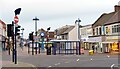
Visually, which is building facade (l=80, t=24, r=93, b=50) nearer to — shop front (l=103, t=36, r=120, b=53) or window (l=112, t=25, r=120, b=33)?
window (l=112, t=25, r=120, b=33)

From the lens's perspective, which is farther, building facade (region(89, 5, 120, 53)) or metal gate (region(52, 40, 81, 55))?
building facade (region(89, 5, 120, 53))

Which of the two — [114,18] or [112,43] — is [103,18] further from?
[112,43]

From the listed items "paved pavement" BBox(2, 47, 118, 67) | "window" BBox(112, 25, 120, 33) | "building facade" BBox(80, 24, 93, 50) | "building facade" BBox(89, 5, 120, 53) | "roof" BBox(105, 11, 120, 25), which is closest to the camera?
"paved pavement" BBox(2, 47, 118, 67)

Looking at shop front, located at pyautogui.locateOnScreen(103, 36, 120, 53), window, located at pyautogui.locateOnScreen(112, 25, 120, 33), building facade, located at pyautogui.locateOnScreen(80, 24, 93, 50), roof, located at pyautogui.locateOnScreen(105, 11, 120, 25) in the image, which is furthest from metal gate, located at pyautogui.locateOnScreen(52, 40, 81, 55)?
building facade, located at pyautogui.locateOnScreen(80, 24, 93, 50)

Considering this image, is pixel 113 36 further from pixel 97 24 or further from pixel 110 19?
pixel 97 24

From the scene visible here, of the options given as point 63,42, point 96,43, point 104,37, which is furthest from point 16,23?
point 96,43

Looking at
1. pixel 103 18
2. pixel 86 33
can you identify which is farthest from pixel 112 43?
pixel 86 33

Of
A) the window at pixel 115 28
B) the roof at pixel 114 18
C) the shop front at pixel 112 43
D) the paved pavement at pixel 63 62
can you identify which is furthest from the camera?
the roof at pixel 114 18

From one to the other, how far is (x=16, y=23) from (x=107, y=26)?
43.4 m

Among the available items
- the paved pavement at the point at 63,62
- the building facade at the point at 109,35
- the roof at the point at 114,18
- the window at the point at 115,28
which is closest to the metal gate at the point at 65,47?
the building facade at the point at 109,35

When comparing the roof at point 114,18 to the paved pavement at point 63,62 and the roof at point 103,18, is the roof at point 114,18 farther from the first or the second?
the paved pavement at point 63,62

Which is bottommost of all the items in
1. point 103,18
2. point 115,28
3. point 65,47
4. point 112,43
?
point 65,47

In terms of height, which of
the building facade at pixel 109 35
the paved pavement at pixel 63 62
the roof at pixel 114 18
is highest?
the roof at pixel 114 18

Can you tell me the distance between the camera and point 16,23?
97.8ft
